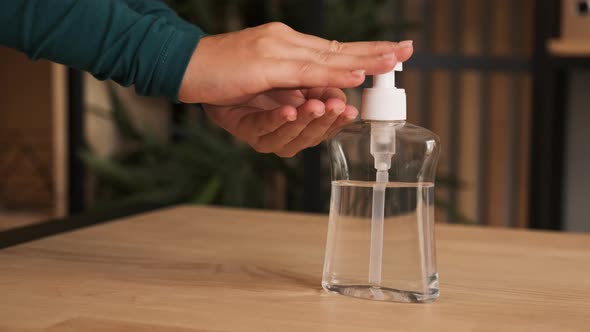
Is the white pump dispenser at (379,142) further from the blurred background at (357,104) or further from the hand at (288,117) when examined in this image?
the blurred background at (357,104)

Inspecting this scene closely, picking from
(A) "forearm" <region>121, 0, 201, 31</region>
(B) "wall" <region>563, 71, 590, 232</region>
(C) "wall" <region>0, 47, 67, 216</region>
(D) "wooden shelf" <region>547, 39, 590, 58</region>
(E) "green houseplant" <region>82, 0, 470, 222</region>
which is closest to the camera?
(A) "forearm" <region>121, 0, 201, 31</region>

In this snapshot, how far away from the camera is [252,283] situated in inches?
24.0

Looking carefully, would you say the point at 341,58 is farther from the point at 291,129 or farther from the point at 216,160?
the point at 216,160

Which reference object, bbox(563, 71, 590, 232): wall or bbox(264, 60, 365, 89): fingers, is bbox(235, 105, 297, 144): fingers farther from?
bbox(563, 71, 590, 232): wall

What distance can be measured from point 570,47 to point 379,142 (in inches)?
62.6

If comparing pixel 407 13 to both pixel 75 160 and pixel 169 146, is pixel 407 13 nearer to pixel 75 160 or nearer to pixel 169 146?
pixel 169 146

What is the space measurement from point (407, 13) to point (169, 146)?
36.7 inches

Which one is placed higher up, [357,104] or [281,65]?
[281,65]

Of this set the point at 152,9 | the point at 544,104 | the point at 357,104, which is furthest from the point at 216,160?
the point at 152,9

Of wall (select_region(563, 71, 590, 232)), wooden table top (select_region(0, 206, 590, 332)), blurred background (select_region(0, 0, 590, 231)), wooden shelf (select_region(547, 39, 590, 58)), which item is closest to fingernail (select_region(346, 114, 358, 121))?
wooden table top (select_region(0, 206, 590, 332))

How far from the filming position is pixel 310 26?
198 centimetres

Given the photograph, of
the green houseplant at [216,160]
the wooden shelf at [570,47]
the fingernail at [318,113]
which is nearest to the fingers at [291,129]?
the fingernail at [318,113]

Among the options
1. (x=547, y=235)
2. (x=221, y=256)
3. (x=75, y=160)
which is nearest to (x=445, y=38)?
(x=75, y=160)

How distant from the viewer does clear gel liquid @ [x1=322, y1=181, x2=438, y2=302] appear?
574 millimetres
